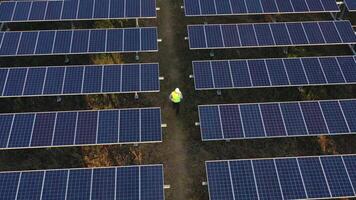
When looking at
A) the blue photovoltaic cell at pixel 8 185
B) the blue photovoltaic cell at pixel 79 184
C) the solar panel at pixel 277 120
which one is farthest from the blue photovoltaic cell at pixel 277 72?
the blue photovoltaic cell at pixel 8 185

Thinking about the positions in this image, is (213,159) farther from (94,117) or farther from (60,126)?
(60,126)

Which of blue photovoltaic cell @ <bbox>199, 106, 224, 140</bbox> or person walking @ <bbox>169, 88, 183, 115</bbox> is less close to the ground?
person walking @ <bbox>169, 88, 183, 115</bbox>

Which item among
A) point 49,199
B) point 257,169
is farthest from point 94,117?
point 257,169

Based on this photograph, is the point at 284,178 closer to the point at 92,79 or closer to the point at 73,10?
the point at 92,79

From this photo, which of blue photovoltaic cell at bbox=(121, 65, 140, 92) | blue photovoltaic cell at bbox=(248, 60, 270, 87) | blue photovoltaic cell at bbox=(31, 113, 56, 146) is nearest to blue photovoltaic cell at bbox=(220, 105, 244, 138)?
blue photovoltaic cell at bbox=(248, 60, 270, 87)

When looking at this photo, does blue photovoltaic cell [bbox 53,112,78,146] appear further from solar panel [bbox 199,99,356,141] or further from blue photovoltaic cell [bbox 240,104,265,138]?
blue photovoltaic cell [bbox 240,104,265,138]
